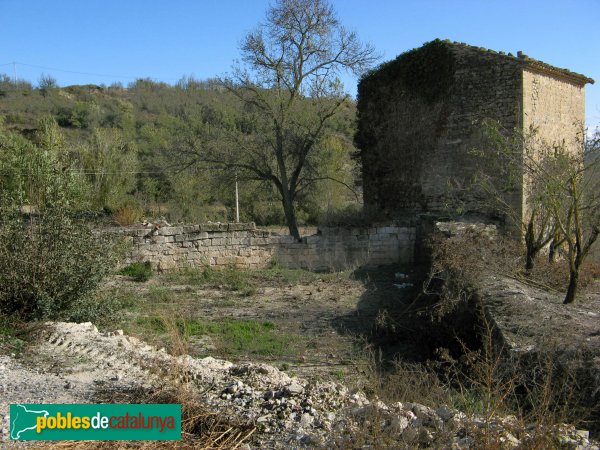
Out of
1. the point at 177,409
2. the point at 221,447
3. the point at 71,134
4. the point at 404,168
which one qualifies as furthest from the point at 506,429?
the point at 71,134

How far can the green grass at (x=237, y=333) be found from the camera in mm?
7164

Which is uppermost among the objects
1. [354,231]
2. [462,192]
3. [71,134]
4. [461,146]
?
[71,134]

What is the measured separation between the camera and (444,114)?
1520 centimetres

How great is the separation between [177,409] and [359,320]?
18.7ft

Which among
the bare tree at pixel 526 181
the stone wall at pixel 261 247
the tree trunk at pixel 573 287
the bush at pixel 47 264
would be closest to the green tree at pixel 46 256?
the bush at pixel 47 264

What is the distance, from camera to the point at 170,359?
15.6 feet

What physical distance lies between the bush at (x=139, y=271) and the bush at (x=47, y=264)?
5.09 meters

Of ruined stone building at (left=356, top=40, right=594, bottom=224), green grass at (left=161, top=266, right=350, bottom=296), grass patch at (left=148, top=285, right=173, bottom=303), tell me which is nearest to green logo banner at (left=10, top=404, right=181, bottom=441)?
grass patch at (left=148, top=285, right=173, bottom=303)

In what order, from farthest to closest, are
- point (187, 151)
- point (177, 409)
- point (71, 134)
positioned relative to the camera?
point (71, 134), point (187, 151), point (177, 409)

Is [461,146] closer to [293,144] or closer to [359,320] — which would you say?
[293,144]

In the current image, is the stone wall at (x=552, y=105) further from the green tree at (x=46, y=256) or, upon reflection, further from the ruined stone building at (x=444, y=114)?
the green tree at (x=46, y=256)

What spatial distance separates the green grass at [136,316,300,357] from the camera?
7.16 m

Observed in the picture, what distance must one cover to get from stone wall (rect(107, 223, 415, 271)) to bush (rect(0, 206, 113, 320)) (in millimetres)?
5664

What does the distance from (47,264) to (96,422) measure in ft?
11.7
